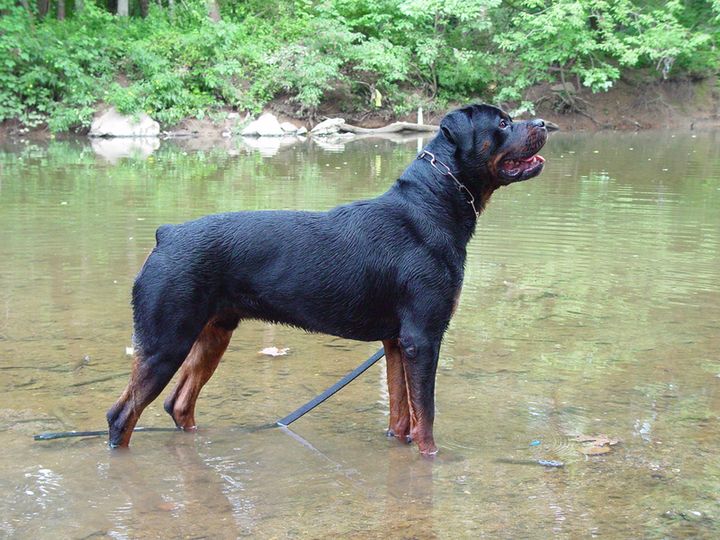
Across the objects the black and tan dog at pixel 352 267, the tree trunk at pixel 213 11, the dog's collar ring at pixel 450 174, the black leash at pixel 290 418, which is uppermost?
the tree trunk at pixel 213 11

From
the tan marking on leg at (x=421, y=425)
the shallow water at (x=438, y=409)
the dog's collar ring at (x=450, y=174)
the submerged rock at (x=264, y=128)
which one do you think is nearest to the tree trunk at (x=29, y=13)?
the submerged rock at (x=264, y=128)

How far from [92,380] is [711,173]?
50.2 ft

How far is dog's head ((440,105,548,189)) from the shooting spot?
4.65 meters

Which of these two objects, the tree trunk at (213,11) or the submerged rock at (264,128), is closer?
the submerged rock at (264,128)

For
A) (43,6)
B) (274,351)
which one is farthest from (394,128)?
(274,351)

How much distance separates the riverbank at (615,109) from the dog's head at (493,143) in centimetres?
2512

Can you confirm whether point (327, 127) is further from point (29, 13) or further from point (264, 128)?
point (29, 13)

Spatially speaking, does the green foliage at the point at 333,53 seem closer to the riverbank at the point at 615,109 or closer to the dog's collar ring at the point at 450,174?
the riverbank at the point at 615,109

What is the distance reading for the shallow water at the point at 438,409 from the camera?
400 cm

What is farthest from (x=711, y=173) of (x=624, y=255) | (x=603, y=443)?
(x=603, y=443)

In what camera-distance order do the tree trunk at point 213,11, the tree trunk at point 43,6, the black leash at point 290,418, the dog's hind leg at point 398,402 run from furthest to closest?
the tree trunk at point 43,6 → the tree trunk at point 213,11 → the dog's hind leg at point 398,402 → the black leash at point 290,418

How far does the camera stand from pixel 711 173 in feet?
58.4

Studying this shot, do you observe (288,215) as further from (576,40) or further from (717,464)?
(576,40)

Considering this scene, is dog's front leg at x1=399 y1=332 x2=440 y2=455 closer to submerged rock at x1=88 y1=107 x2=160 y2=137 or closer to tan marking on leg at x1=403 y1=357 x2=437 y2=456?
tan marking on leg at x1=403 y1=357 x2=437 y2=456
